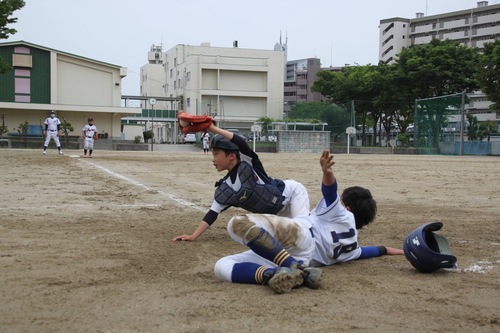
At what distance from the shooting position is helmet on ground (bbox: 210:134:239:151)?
4.71 metres

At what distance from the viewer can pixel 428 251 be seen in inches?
145

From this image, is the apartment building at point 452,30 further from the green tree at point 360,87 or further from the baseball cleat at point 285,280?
the baseball cleat at point 285,280

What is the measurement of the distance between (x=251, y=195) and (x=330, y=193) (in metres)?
1.12

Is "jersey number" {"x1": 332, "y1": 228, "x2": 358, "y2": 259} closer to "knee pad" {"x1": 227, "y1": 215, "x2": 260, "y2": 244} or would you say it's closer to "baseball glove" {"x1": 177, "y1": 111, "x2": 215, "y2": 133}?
"knee pad" {"x1": 227, "y1": 215, "x2": 260, "y2": 244}

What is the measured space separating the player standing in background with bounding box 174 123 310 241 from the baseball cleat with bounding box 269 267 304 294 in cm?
145

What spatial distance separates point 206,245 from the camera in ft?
15.6

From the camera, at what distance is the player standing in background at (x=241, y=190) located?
4.73 metres

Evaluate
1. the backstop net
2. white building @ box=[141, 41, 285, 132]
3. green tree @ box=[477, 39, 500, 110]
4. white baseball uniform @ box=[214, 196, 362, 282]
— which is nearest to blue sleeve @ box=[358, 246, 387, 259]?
white baseball uniform @ box=[214, 196, 362, 282]

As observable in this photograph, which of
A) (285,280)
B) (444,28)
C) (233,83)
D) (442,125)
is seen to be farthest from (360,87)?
(285,280)

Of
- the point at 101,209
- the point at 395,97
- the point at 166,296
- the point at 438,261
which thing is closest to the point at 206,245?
the point at 166,296

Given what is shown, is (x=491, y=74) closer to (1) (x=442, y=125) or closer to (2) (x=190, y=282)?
(1) (x=442, y=125)

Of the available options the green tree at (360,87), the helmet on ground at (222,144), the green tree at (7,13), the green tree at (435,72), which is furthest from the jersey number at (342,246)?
the green tree at (360,87)

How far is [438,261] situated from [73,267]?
2.57 meters

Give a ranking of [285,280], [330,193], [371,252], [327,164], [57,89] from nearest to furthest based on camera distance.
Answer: [285,280] → [327,164] → [330,193] → [371,252] → [57,89]
